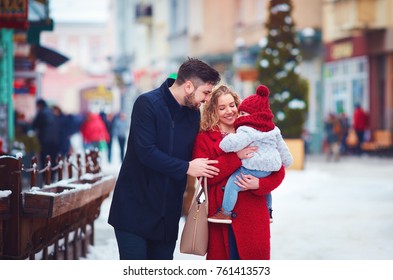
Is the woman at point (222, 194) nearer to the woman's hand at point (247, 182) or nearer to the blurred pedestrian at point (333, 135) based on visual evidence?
the woman's hand at point (247, 182)

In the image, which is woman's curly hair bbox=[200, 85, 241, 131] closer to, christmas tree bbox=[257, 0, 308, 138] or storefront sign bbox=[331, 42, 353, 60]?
christmas tree bbox=[257, 0, 308, 138]

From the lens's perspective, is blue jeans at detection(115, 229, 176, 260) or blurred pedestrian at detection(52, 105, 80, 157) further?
blurred pedestrian at detection(52, 105, 80, 157)

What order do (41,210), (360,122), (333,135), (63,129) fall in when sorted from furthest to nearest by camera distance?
(360,122) → (333,135) → (63,129) → (41,210)

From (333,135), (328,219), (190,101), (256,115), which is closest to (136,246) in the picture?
(190,101)

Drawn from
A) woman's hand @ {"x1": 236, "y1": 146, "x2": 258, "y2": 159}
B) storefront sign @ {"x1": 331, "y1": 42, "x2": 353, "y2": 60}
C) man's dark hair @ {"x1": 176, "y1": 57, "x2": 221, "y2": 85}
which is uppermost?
storefront sign @ {"x1": 331, "y1": 42, "x2": 353, "y2": 60}

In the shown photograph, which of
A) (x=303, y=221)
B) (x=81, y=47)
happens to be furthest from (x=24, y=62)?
(x=81, y=47)

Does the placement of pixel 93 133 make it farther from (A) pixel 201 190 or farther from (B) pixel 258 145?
(B) pixel 258 145

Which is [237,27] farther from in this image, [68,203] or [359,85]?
[68,203]

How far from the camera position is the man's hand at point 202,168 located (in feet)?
17.3

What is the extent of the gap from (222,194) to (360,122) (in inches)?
959

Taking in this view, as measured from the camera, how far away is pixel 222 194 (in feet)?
17.9

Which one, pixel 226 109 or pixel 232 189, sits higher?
pixel 226 109

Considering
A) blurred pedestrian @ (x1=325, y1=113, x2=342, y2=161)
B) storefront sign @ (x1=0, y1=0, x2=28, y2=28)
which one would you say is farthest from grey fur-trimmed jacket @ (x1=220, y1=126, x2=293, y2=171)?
blurred pedestrian @ (x1=325, y1=113, x2=342, y2=161)

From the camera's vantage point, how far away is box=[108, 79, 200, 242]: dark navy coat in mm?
5328
